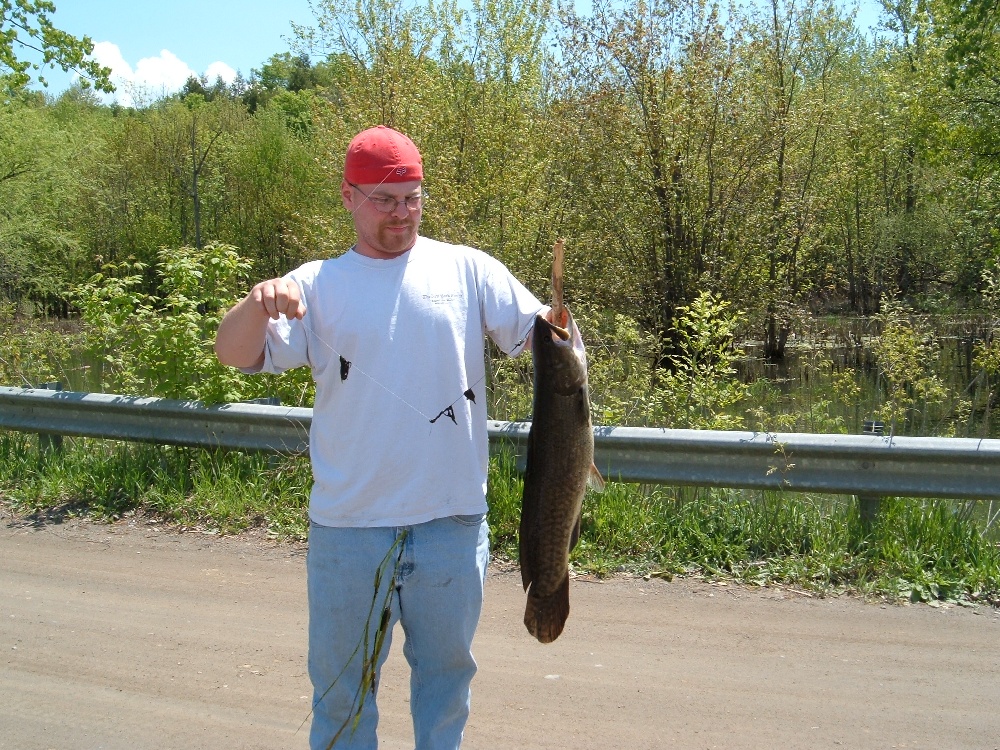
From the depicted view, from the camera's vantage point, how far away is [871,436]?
228 inches

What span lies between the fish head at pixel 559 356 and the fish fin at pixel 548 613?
0.63 metres

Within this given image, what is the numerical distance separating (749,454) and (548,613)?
11.0 ft

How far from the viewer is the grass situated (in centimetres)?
552

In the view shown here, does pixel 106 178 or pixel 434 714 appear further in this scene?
pixel 106 178

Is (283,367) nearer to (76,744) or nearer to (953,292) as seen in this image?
(76,744)

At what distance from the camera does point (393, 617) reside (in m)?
2.96

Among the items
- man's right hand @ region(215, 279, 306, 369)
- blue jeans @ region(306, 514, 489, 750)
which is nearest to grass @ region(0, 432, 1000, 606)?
blue jeans @ region(306, 514, 489, 750)

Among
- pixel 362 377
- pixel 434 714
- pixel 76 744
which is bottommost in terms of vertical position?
pixel 76 744

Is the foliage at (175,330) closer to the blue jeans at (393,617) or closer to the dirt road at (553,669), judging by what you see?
the dirt road at (553,669)

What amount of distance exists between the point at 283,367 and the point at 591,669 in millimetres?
2344

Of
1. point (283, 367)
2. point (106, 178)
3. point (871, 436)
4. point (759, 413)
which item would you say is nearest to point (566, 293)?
point (759, 413)

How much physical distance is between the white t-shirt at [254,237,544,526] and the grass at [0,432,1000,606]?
3069mm

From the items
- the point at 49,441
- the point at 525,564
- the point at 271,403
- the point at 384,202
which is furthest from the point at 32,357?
the point at 525,564

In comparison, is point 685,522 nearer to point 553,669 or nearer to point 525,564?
point 553,669
